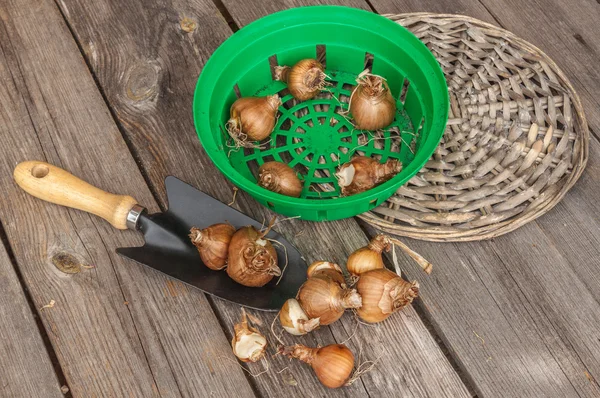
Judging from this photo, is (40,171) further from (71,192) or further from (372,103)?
(372,103)

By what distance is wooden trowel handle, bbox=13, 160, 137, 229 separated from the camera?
3.61ft

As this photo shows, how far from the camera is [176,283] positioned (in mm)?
1137

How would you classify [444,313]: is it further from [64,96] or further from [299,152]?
[64,96]

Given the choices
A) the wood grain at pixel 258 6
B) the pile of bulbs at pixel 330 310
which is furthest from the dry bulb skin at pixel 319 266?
the wood grain at pixel 258 6

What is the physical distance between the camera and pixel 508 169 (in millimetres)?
1201

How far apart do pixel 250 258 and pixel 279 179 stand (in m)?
0.20

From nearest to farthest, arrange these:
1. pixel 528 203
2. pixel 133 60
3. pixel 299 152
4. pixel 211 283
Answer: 1. pixel 211 283
2. pixel 528 203
3. pixel 299 152
4. pixel 133 60

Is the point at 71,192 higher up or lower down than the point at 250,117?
lower down

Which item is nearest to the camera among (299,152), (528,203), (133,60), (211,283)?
(211,283)

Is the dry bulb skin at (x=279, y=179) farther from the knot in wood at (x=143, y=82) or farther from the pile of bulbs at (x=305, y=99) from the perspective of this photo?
the knot in wood at (x=143, y=82)

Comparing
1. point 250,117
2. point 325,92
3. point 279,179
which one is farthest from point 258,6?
point 279,179

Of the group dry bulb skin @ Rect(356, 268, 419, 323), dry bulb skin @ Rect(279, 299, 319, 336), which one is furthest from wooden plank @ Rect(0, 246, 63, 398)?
dry bulb skin @ Rect(356, 268, 419, 323)

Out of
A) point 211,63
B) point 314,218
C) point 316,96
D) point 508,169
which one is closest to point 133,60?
point 211,63

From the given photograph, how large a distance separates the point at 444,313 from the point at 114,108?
91 centimetres
